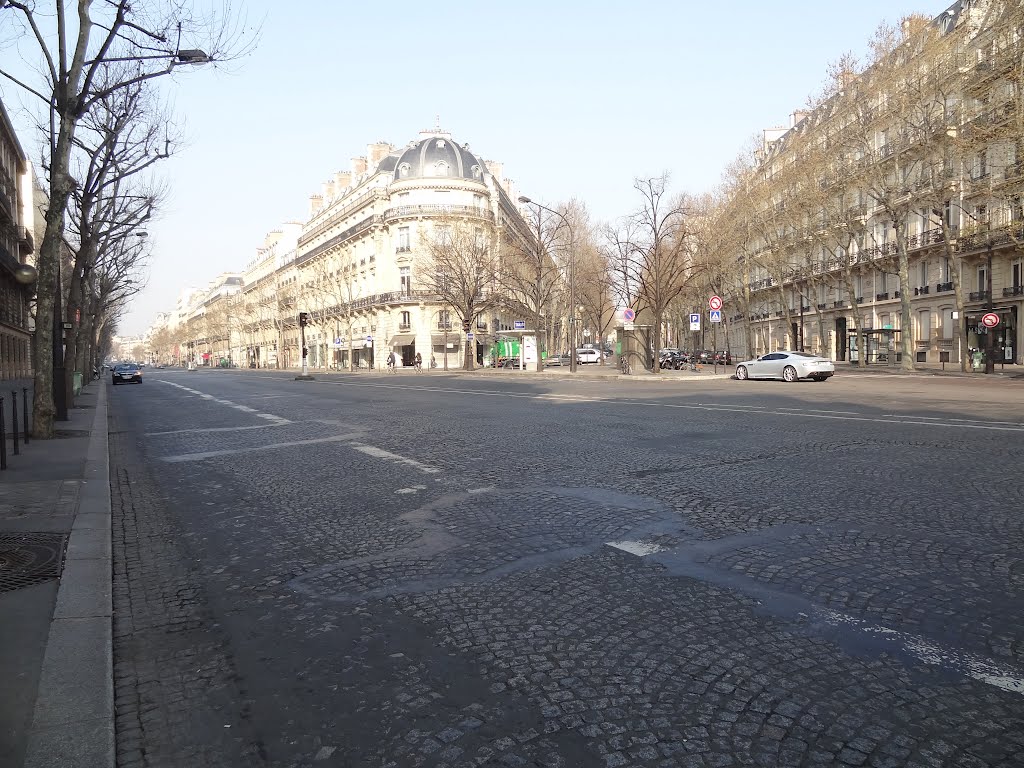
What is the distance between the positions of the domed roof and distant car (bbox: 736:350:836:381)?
41.5m

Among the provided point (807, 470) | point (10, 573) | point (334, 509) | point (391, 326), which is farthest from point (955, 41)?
point (391, 326)

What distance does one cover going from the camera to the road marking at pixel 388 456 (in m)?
7.47

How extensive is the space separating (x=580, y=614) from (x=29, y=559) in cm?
341

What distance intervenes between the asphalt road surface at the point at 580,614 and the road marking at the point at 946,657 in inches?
0.4

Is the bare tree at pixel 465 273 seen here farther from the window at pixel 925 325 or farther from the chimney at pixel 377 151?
the window at pixel 925 325

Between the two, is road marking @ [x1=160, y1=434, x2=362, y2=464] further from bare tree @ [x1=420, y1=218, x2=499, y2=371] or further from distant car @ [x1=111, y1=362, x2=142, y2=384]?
distant car @ [x1=111, y1=362, x2=142, y2=384]

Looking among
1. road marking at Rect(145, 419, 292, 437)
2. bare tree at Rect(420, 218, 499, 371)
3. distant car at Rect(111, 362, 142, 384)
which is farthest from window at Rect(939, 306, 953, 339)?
distant car at Rect(111, 362, 142, 384)

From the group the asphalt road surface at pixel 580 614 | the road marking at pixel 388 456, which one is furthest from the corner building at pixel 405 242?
the asphalt road surface at pixel 580 614

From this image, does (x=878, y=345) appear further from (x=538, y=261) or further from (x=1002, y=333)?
(x=538, y=261)

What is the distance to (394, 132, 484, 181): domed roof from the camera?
63.2 m

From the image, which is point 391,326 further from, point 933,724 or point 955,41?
point 933,724

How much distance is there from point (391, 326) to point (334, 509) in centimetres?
6132

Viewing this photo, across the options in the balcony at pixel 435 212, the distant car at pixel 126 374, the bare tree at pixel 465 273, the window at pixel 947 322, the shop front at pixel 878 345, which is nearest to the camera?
the shop front at pixel 878 345

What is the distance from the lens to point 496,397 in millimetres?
19250
